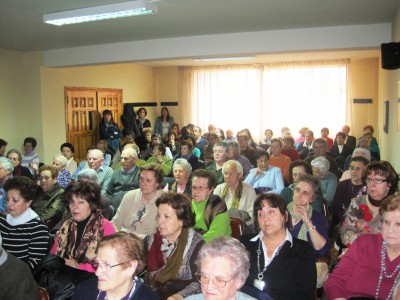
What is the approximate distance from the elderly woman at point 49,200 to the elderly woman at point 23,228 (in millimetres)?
705

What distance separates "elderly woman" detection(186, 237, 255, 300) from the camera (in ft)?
5.84

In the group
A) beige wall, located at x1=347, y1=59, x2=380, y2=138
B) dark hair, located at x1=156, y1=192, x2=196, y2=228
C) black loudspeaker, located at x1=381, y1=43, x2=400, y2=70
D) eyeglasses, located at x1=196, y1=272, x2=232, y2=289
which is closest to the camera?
eyeglasses, located at x1=196, y1=272, x2=232, y2=289

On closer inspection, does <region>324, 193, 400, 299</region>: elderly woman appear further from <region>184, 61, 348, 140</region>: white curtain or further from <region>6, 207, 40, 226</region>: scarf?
<region>184, 61, 348, 140</region>: white curtain

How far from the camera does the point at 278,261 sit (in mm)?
2385

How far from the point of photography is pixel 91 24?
5.61 m

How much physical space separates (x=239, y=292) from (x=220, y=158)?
3.82 metres

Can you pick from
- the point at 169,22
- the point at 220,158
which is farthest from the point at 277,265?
the point at 169,22

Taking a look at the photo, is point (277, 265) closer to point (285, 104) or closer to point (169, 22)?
point (169, 22)

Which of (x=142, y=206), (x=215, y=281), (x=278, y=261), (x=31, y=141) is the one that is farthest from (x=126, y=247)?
(x=31, y=141)

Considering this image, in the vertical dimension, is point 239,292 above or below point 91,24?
below

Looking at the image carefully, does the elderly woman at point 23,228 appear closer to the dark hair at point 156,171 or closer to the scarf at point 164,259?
the scarf at point 164,259

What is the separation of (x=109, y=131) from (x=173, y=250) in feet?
23.7

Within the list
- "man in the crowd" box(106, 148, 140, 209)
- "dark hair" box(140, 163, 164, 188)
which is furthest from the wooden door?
"dark hair" box(140, 163, 164, 188)

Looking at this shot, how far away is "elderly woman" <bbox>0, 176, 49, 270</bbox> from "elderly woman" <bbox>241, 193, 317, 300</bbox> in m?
1.43
